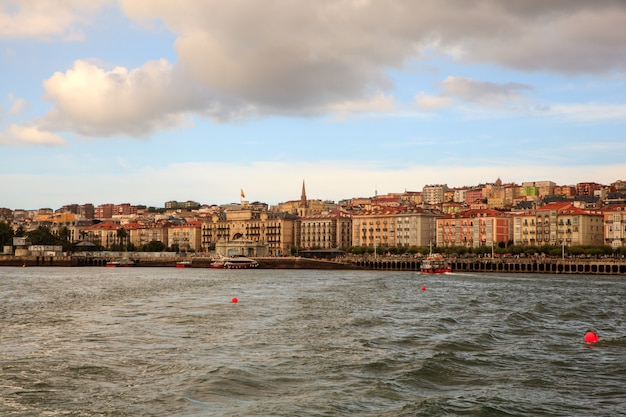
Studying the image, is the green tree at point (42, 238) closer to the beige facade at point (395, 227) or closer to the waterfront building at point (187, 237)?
the waterfront building at point (187, 237)

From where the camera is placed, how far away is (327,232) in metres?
173

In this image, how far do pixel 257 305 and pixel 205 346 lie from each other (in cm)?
1791

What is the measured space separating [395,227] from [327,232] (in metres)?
19.6

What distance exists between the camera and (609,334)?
33469 millimetres

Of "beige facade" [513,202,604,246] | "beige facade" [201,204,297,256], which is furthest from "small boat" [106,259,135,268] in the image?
"beige facade" [513,202,604,246]

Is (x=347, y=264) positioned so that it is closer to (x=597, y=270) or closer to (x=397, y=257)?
(x=397, y=257)

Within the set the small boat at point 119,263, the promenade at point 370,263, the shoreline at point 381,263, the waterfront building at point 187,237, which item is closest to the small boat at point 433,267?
the promenade at point 370,263

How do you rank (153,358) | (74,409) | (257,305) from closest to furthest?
(74,409) → (153,358) → (257,305)

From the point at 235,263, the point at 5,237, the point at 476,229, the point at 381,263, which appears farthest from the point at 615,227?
the point at 5,237

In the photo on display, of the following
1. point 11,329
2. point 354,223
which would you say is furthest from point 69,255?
point 11,329

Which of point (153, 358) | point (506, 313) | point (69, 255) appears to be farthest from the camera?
point (69, 255)

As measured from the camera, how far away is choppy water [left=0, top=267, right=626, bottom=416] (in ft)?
64.9

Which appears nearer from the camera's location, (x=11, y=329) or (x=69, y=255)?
(x=11, y=329)

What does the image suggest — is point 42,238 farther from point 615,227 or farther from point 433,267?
point 615,227
